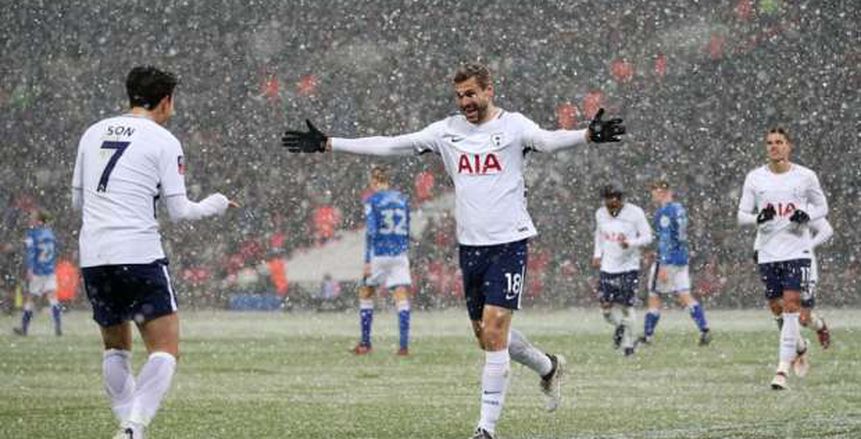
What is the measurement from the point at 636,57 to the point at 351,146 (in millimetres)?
26261

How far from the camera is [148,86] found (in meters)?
9.52

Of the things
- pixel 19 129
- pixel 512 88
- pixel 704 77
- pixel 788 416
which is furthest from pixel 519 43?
pixel 788 416

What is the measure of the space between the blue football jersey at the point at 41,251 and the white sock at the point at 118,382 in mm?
18298

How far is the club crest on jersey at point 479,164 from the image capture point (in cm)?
1103

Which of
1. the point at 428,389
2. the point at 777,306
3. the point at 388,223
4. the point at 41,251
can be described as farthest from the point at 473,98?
the point at 41,251

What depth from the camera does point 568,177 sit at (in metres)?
36.3

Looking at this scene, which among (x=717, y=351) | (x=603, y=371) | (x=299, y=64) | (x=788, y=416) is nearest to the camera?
(x=788, y=416)

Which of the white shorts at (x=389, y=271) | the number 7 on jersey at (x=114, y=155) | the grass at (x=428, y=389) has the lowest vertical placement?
the grass at (x=428, y=389)

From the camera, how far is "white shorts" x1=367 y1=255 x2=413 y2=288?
21.7 meters

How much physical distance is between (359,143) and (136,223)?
2.27 metres

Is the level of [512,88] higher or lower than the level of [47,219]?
higher

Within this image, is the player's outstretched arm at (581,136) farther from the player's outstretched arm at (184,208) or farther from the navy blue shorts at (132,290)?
the navy blue shorts at (132,290)

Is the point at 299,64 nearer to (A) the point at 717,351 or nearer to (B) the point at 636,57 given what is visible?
(B) the point at 636,57

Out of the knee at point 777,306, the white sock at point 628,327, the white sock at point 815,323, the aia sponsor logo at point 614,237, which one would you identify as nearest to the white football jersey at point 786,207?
the knee at point 777,306
